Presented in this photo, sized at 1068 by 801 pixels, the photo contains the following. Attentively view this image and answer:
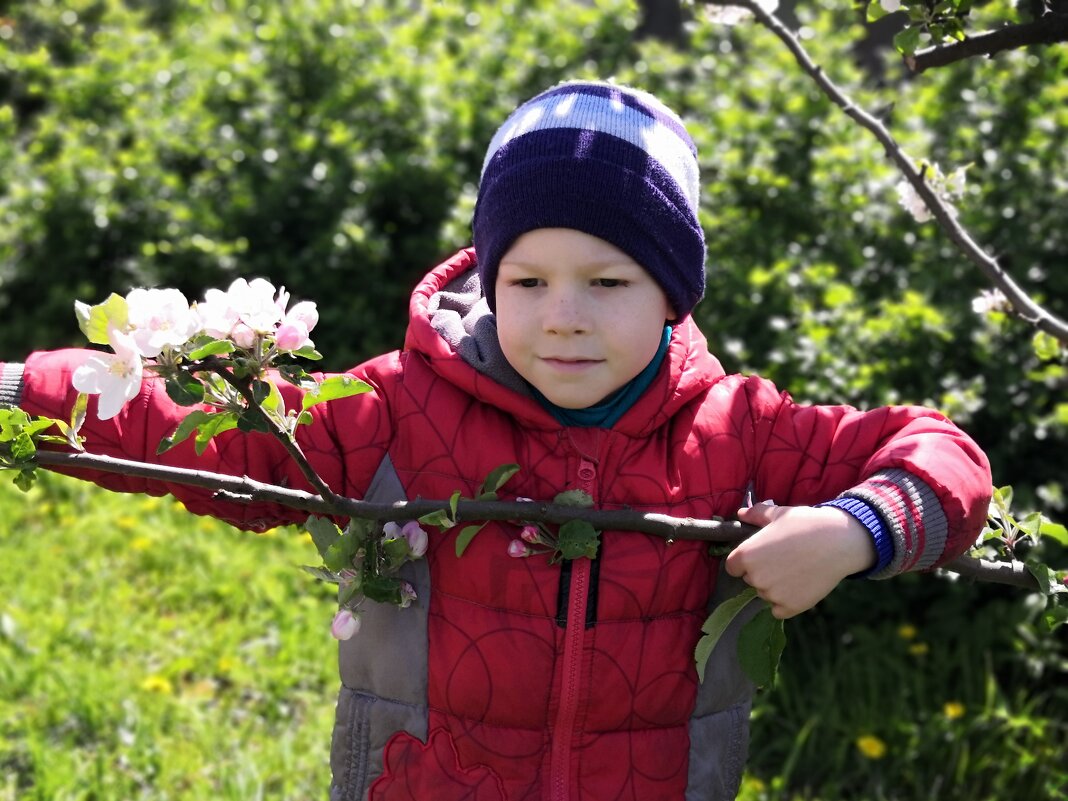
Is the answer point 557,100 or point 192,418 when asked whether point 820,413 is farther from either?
point 192,418

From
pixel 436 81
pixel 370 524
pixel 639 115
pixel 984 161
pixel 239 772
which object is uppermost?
pixel 436 81

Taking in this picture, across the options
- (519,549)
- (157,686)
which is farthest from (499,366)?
(157,686)

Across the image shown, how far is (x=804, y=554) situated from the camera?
1.62 meters

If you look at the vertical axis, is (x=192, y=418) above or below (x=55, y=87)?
below

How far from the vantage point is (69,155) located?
4730mm

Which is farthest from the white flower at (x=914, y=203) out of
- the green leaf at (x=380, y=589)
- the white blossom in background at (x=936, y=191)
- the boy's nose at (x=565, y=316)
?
the green leaf at (x=380, y=589)

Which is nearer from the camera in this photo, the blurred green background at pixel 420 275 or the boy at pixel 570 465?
the boy at pixel 570 465

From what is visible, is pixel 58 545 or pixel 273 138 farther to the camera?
pixel 273 138

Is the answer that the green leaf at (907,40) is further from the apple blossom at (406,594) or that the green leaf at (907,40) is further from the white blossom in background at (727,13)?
the apple blossom at (406,594)

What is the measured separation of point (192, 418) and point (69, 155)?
371 cm

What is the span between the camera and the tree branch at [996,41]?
1904 millimetres

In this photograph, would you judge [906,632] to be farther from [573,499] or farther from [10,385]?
[10,385]

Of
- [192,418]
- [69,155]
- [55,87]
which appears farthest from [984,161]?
[55,87]

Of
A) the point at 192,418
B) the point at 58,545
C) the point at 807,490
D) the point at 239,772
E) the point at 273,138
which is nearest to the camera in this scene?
the point at 192,418
